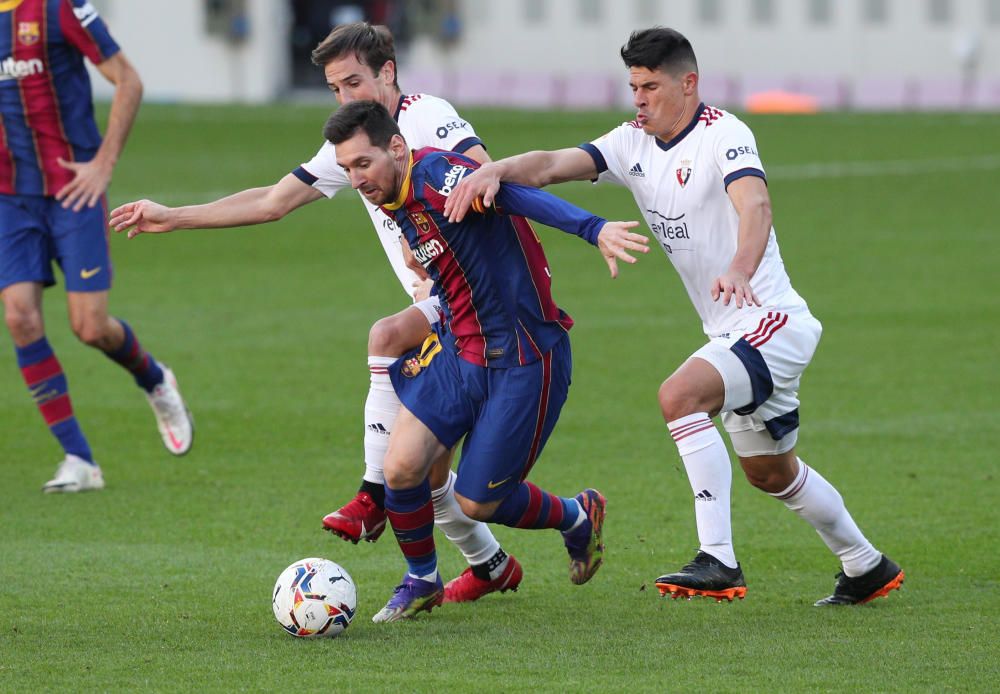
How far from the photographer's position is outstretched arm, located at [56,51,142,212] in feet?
29.7

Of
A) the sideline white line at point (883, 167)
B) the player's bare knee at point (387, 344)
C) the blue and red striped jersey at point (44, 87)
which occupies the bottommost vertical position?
the sideline white line at point (883, 167)

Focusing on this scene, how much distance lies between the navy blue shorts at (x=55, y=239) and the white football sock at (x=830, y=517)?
13.2 feet

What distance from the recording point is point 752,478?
683 cm

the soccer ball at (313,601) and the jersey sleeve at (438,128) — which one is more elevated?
the jersey sleeve at (438,128)

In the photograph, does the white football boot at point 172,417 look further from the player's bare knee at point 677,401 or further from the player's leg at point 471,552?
the player's bare knee at point 677,401

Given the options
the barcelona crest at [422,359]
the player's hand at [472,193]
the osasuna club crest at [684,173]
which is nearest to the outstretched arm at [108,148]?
the barcelona crest at [422,359]

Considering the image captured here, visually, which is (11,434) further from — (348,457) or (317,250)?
(317,250)

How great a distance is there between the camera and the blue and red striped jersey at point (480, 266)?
636cm

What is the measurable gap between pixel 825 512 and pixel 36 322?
14.2 ft

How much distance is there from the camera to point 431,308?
714cm

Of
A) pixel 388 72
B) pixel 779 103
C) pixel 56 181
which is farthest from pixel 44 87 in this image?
pixel 779 103

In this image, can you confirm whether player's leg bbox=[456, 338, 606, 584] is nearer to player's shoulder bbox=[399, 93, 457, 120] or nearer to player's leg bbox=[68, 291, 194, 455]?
player's shoulder bbox=[399, 93, 457, 120]

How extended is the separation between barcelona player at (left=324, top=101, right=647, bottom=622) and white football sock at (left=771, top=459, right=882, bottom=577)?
3.21ft

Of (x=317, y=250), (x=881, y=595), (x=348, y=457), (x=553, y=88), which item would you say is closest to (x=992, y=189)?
(x=317, y=250)
